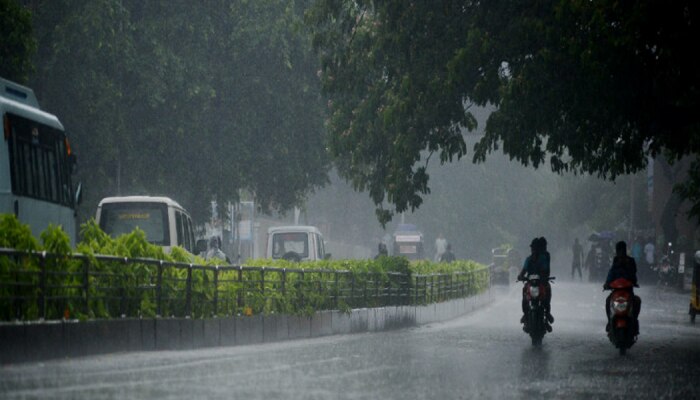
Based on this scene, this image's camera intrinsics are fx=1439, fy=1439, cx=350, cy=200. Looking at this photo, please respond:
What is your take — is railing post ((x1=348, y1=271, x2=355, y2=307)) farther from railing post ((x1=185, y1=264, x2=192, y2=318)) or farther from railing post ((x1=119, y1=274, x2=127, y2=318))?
railing post ((x1=119, y1=274, x2=127, y2=318))

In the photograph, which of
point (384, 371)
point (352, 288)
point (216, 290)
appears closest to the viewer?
point (384, 371)

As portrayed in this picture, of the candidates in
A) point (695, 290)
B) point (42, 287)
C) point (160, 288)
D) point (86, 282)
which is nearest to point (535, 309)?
point (160, 288)

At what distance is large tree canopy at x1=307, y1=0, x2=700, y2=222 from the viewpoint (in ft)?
68.5

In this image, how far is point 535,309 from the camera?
23.8m

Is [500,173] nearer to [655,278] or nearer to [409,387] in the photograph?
[655,278]

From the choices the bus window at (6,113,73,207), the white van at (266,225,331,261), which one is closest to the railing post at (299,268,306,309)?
the bus window at (6,113,73,207)

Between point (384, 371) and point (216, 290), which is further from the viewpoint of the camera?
point (216, 290)

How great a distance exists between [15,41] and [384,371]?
20.9 meters

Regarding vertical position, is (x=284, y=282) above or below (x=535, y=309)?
above

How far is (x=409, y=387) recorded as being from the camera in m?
13.7

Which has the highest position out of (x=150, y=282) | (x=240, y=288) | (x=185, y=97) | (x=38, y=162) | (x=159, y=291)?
(x=185, y=97)

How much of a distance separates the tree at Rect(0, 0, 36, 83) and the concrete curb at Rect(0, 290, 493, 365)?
10771mm

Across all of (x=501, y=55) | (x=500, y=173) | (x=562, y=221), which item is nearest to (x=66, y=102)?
(x=501, y=55)

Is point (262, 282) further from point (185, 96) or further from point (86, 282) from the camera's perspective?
point (185, 96)
